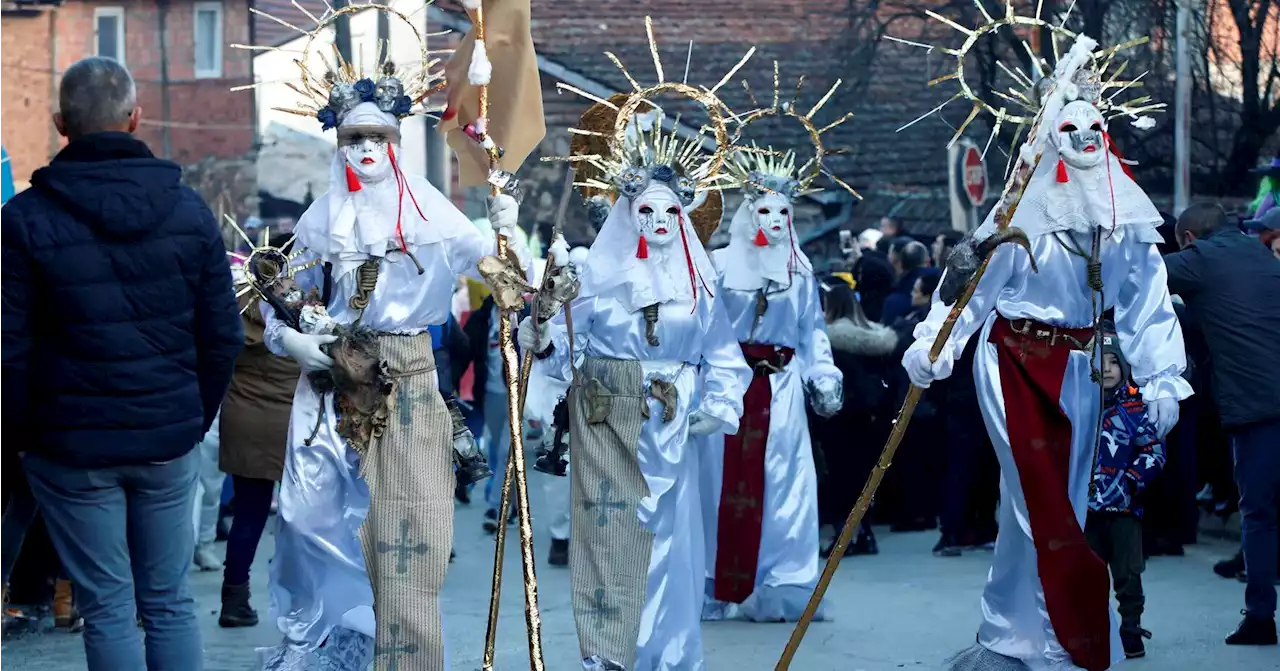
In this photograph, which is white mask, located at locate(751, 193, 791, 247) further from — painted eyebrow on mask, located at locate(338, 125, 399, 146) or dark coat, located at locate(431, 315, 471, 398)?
painted eyebrow on mask, located at locate(338, 125, 399, 146)

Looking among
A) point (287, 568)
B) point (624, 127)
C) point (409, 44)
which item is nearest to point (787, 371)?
point (624, 127)

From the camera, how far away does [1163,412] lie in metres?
6.94

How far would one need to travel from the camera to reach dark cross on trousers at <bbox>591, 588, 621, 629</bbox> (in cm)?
730

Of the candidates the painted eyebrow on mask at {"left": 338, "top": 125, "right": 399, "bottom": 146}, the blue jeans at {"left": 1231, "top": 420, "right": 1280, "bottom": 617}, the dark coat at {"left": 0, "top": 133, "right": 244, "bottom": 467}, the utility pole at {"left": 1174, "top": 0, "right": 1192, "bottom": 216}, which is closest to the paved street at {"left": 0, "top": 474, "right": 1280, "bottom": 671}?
the blue jeans at {"left": 1231, "top": 420, "right": 1280, "bottom": 617}

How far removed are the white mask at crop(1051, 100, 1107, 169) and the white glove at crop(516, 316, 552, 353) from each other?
6.65 feet

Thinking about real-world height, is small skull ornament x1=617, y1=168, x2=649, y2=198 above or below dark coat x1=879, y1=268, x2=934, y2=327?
above

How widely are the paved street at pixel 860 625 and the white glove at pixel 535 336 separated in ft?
4.66

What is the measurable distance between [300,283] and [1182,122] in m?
11.4

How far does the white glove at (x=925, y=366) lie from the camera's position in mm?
6859

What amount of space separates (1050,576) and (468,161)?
261 centimetres

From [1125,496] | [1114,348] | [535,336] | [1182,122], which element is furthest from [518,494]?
[1182,122]

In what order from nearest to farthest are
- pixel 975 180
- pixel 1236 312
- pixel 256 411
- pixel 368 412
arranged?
pixel 368 412 < pixel 1236 312 < pixel 256 411 < pixel 975 180

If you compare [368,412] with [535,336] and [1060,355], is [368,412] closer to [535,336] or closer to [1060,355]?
[535,336]

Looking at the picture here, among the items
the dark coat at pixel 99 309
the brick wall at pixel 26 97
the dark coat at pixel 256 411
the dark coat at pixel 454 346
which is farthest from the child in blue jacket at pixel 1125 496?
the brick wall at pixel 26 97
